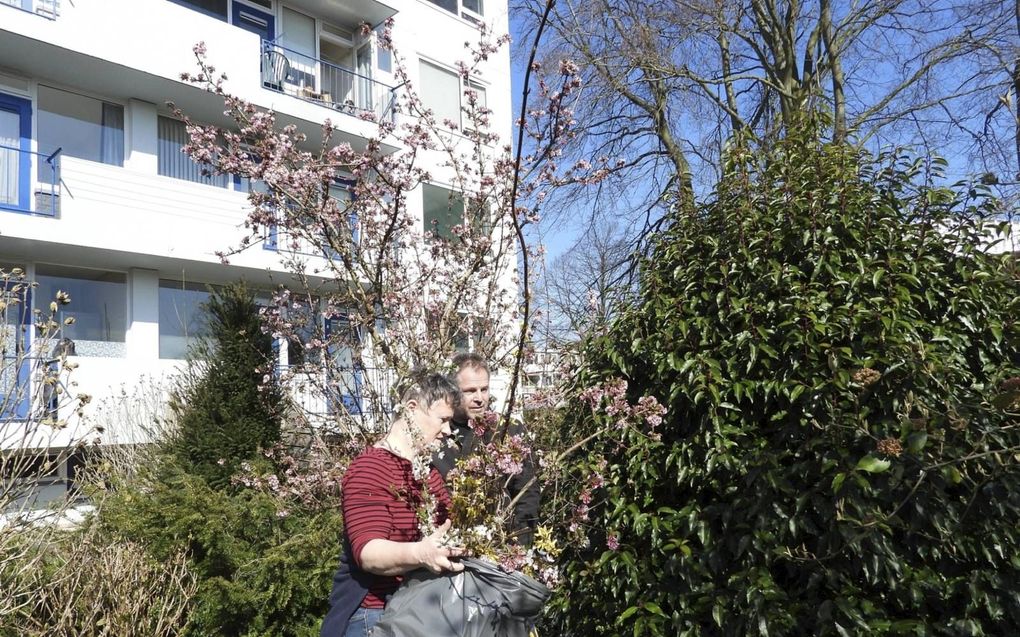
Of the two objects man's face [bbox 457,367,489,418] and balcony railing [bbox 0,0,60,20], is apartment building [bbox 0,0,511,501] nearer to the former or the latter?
balcony railing [bbox 0,0,60,20]

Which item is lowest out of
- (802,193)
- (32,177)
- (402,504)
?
(402,504)

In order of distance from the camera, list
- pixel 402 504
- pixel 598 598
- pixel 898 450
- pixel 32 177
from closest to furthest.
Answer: pixel 898 450 < pixel 402 504 < pixel 598 598 < pixel 32 177

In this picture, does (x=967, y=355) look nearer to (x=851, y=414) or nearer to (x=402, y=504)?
(x=851, y=414)

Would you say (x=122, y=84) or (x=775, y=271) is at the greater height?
(x=122, y=84)

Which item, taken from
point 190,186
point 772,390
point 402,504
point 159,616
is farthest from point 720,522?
point 190,186

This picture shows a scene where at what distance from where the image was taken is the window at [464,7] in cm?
1880

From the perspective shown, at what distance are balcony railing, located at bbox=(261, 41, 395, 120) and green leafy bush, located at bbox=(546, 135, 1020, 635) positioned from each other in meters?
12.0

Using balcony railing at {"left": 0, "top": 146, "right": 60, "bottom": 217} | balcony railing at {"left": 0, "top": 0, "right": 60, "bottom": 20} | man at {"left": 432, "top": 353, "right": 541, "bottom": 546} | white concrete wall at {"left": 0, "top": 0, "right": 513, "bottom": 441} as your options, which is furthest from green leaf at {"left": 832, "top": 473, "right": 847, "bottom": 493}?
balcony railing at {"left": 0, "top": 0, "right": 60, "bottom": 20}

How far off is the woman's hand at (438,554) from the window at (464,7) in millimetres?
18393

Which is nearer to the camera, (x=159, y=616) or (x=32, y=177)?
(x=159, y=616)

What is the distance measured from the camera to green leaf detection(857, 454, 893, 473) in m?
2.35

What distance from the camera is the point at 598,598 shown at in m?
3.05

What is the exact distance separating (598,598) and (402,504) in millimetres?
1038

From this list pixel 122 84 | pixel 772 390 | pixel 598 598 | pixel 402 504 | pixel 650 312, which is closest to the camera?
pixel 402 504
